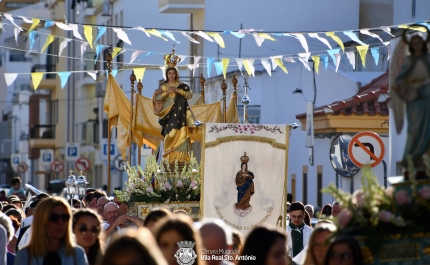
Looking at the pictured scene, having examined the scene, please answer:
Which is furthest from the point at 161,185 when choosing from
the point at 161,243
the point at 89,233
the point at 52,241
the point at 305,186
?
the point at 305,186

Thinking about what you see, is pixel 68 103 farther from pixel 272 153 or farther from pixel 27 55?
pixel 272 153

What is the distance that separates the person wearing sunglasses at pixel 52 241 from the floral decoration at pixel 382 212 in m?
2.02

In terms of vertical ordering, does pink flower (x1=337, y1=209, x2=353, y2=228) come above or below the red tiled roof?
below

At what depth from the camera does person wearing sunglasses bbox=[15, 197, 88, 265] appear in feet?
23.1

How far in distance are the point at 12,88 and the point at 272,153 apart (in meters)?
66.1

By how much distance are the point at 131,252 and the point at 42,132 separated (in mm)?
55613

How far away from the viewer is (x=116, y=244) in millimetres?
4797

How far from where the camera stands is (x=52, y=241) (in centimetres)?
714

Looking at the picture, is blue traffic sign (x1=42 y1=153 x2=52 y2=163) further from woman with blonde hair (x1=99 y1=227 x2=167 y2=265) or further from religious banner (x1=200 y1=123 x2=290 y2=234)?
woman with blonde hair (x1=99 y1=227 x2=167 y2=265)

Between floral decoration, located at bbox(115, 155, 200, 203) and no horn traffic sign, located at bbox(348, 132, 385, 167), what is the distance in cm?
212

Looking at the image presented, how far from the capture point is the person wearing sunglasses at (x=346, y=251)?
560 cm

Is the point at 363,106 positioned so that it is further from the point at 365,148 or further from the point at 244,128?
the point at 244,128

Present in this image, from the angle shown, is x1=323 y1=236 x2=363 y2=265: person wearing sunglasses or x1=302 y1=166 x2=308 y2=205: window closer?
x1=323 y1=236 x2=363 y2=265: person wearing sunglasses

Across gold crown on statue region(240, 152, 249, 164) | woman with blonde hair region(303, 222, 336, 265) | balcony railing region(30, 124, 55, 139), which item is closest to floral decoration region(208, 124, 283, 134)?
gold crown on statue region(240, 152, 249, 164)
